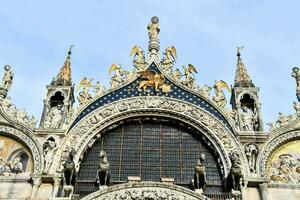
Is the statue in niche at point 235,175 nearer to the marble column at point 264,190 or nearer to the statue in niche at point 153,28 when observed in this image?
the marble column at point 264,190

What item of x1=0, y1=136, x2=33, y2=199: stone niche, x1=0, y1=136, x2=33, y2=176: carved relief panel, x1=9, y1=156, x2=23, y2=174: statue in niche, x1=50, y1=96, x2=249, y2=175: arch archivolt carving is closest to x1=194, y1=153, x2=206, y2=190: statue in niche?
x1=50, y1=96, x2=249, y2=175: arch archivolt carving

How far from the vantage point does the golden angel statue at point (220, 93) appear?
56.0 ft

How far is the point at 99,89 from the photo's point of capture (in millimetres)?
17516

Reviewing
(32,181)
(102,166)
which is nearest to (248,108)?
(102,166)

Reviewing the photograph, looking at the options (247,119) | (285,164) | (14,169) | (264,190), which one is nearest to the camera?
(264,190)

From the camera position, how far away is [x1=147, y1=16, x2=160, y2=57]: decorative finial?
1922 centimetres

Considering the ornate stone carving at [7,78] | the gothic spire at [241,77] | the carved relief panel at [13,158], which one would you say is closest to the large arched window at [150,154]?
the carved relief panel at [13,158]

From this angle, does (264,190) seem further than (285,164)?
No

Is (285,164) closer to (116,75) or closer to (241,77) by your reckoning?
(241,77)

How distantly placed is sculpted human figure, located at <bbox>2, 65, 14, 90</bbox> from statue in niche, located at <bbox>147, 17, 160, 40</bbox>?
5866 millimetres

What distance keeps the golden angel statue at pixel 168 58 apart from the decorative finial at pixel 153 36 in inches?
15.8

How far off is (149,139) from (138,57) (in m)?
3.75

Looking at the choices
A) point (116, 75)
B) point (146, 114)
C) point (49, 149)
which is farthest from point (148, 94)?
point (49, 149)

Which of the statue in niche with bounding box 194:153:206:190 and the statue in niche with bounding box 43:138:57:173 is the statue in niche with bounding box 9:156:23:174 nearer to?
the statue in niche with bounding box 43:138:57:173
